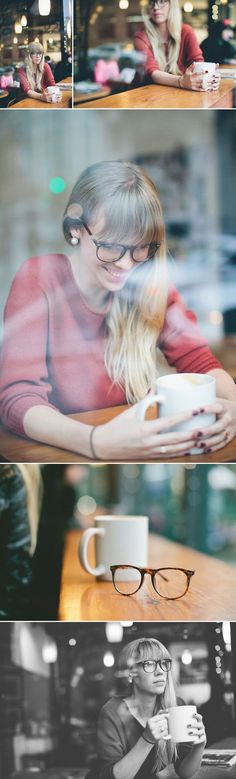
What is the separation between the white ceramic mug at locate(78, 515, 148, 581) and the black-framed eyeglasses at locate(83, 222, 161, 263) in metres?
0.39

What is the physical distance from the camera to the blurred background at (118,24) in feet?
7.75

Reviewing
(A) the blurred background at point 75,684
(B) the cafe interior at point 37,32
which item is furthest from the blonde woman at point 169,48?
(A) the blurred background at point 75,684

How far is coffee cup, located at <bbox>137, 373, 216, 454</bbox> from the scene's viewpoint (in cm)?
238

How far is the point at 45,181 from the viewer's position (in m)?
2.38

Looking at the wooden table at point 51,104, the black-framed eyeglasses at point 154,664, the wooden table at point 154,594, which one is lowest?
the black-framed eyeglasses at point 154,664

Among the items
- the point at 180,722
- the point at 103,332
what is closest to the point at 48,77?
the point at 103,332

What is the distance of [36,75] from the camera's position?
7.85ft

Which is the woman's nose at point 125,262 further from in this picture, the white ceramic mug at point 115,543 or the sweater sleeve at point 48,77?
the white ceramic mug at point 115,543

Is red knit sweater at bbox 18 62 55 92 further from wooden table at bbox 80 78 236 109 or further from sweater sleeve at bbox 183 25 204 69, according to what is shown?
sweater sleeve at bbox 183 25 204 69

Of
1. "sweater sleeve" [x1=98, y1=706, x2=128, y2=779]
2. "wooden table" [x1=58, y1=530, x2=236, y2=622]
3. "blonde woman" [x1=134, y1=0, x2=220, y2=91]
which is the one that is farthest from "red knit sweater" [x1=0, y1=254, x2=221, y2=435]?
"sweater sleeve" [x1=98, y1=706, x2=128, y2=779]

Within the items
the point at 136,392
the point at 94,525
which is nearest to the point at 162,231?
the point at 136,392

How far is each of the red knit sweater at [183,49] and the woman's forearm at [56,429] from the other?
1.73ft

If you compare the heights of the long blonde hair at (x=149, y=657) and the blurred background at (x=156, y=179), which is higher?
the blurred background at (x=156, y=179)

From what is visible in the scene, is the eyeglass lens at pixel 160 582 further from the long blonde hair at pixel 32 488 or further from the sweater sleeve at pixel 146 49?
the sweater sleeve at pixel 146 49
